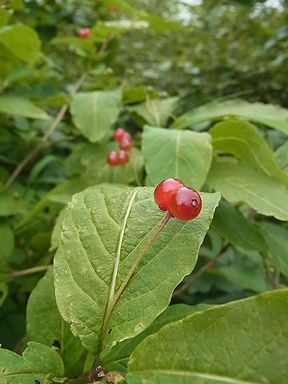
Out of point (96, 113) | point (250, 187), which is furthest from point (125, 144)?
point (250, 187)

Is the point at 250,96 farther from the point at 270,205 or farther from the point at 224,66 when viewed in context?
the point at 270,205

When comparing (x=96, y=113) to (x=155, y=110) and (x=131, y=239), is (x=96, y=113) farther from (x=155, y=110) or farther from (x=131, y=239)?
(x=131, y=239)

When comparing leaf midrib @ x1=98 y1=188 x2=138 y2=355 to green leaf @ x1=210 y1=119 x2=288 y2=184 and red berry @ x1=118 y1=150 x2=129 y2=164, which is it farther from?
red berry @ x1=118 y1=150 x2=129 y2=164

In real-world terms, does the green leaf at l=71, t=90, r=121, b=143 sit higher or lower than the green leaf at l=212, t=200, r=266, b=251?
lower

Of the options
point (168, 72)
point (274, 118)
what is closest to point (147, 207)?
point (274, 118)

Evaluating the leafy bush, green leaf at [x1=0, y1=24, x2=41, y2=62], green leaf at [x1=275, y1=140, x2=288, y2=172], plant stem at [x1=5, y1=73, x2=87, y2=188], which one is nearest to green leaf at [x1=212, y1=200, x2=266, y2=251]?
the leafy bush

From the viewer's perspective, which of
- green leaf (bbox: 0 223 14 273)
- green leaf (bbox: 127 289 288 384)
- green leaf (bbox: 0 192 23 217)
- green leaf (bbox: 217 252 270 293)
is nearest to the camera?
green leaf (bbox: 127 289 288 384)

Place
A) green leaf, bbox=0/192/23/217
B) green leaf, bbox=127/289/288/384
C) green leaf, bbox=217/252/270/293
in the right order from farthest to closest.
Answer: green leaf, bbox=217/252/270/293, green leaf, bbox=0/192/23/217, green leaf, bbox=127/289/288/384
